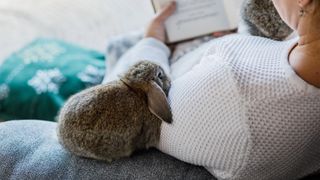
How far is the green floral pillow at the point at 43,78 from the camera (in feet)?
3.89

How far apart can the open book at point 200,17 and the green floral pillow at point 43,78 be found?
26cm

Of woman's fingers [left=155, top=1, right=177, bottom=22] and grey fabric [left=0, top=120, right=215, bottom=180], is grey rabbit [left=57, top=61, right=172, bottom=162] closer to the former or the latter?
grey fabric [left=0, top=120, right=215, bottom=180]

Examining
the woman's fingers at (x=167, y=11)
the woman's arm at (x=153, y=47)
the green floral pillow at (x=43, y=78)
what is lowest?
the green floral pillow at (x=43, y=78)

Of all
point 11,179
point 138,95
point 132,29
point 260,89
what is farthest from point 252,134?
point 132,29

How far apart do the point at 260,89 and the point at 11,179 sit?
1.44ft

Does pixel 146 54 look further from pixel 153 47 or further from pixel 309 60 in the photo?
pixel 309 60

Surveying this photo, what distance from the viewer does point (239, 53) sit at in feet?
2.58

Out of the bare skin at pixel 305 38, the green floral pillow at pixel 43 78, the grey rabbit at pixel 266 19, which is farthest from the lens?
the green floral pillow at pixel 43 78

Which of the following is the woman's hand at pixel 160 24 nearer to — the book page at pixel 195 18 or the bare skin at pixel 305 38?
the book page at pixel 195 18

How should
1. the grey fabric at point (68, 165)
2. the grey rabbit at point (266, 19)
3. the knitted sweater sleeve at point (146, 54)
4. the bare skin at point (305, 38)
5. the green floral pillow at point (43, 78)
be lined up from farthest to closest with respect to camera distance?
the green floral pillow at point (43, 78)
the knitted sweater sleeve at point (146, 54)
the grey rabbit at point (266, 19)
the grey fabric at point (68, 165)
the bare skin at point (305, 38)

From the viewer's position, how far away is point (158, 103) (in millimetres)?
763

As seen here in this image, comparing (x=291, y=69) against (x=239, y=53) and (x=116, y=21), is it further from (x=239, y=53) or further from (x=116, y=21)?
(x=116, y=21)

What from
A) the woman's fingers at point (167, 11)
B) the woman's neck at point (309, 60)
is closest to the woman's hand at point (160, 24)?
the woman's fingers at point (167, 11)

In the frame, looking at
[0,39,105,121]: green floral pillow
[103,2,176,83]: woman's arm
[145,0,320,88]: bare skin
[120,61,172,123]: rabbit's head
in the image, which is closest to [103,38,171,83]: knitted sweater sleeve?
[103,2,176,83]: woman's arm
